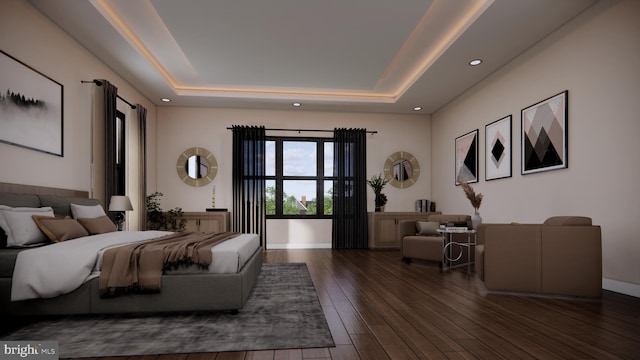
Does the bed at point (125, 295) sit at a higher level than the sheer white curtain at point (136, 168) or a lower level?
lower

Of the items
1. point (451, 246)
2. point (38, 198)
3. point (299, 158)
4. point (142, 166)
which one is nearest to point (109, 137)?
point (142, 166)

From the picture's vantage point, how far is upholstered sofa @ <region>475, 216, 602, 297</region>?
10.5 ft

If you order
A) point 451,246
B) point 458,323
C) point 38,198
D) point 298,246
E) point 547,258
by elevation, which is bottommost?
point 298,246

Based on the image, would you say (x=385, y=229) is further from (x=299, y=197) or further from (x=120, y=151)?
(x=120, y=151)

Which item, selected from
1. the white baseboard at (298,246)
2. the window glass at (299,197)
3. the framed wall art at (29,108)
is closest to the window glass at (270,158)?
the window glass at (299,197)

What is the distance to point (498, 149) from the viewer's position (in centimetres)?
513

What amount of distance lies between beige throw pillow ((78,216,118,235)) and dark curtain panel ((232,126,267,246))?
3.16 m

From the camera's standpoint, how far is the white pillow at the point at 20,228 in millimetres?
2814

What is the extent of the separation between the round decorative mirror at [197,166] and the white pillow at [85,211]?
304 cm

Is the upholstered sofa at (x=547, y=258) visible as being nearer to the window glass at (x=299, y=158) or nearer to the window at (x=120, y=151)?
the window glass at (x=299, y=158)

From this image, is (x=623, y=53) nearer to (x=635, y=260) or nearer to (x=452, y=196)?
(x=635, y=260)

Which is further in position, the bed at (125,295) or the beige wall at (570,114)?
the beige wall at (570,114)

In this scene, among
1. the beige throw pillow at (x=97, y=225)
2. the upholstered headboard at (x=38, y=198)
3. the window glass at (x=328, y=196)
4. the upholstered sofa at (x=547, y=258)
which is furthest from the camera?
the window glass at (x=328, y=196)

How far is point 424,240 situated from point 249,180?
3.61 metres
